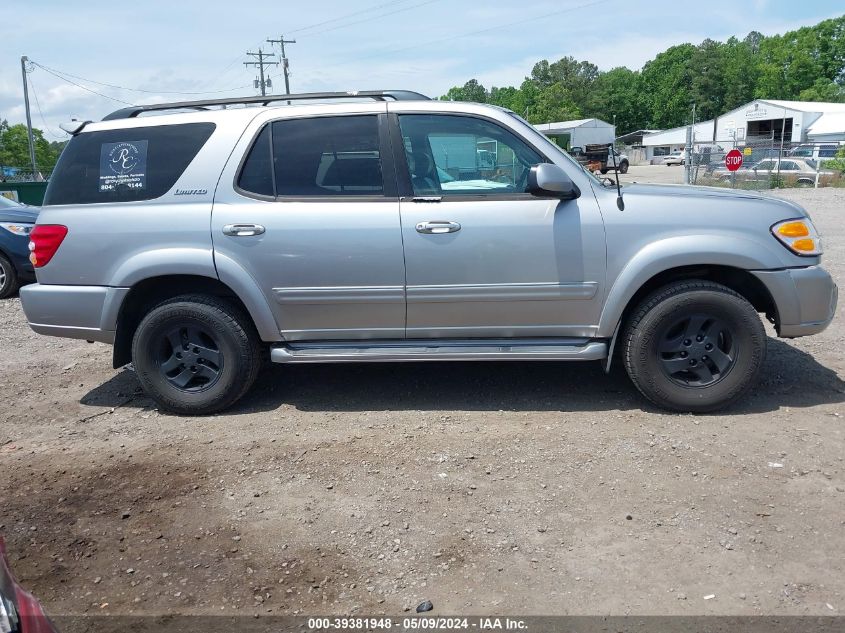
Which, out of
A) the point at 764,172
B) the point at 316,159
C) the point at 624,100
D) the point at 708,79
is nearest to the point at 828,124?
the point at 764,172

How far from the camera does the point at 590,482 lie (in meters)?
3.87

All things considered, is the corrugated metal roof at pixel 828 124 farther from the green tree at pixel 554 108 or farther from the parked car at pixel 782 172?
the parked car at pixel 782 172

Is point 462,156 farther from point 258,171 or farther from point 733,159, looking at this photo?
point 733,159

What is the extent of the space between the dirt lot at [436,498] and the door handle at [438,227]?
122 centimetres

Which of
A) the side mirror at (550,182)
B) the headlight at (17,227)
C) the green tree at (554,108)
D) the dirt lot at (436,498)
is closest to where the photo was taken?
the dirt lot at (436,498)

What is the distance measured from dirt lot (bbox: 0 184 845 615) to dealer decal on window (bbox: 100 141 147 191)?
5.22 feet

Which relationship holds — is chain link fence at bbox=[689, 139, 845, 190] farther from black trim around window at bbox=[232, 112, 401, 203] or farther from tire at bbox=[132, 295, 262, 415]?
tire at bbox=[132, 295, 262, 415]

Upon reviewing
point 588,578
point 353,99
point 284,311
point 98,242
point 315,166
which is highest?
point 353,99

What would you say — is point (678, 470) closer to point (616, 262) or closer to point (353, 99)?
point (616, 262)

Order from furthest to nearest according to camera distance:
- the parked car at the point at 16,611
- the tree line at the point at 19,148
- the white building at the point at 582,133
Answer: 1. the tree line at the point at 19,148
2. the white building at the point at 582,133
3. the parked car at the point at 16,611

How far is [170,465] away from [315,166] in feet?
6.75

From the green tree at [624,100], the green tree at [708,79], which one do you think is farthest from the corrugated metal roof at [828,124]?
the green tree at [624,100]

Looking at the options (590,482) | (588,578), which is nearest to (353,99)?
(590,482)

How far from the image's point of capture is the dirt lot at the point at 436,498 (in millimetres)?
3021
